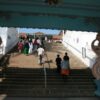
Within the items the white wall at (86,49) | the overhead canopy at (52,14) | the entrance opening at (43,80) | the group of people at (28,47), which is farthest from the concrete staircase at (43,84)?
the overhead canopy at (52,14)

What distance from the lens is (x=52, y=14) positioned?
10172 mm

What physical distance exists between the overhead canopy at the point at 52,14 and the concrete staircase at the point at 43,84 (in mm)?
8768

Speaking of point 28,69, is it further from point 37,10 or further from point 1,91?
point 37,10

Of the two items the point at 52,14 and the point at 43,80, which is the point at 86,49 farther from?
the point at 52,14

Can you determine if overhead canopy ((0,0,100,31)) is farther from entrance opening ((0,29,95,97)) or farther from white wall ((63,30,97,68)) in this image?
white wall ((63,30,97,68))

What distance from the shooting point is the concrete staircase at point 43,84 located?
63.6 feet

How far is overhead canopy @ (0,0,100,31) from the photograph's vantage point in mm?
9617

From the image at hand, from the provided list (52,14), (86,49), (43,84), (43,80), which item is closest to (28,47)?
(86,49)

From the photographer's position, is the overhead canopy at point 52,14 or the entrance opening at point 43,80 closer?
the overhead canopy at point 52,14

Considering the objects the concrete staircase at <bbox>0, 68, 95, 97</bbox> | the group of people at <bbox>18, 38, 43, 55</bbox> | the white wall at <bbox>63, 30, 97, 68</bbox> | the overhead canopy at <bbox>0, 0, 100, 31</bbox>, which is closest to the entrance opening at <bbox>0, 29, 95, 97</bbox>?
the concrete staircase at <bbox>0, 68, 95, 97</bbox>

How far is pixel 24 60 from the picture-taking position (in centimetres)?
2795

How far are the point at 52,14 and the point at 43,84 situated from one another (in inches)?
440

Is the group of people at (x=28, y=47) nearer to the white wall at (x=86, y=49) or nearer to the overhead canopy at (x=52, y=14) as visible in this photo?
the white wall at (x=86, y=49)

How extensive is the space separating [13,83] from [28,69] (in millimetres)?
3345
